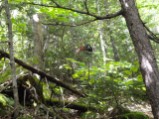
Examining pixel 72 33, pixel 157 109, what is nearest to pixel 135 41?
pixel 157 109

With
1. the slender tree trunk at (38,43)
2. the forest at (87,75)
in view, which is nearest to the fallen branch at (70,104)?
the forest at (87,75)

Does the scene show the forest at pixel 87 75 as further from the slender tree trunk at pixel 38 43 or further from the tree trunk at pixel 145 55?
the slender tree trunk at pixel 38 43

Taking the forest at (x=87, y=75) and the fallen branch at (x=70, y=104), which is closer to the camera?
the forest at (x=87, y=75)

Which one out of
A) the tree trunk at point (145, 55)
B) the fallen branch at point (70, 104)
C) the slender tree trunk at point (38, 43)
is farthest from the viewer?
the slender tree trunk at point (38, 43)

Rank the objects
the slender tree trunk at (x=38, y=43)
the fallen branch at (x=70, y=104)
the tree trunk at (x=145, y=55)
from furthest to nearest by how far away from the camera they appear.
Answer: the slender tree trunk at (x=38, y=43) → the fallen branch at (x=70, y=104) → the tree trunk at (x=145, y=55)

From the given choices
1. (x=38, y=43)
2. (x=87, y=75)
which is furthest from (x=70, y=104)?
(x=38, y=43)

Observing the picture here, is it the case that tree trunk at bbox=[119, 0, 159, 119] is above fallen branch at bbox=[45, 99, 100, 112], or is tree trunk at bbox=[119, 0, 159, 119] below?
above

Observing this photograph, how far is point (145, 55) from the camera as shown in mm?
5332

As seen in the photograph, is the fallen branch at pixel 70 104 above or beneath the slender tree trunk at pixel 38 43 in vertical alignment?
beneath

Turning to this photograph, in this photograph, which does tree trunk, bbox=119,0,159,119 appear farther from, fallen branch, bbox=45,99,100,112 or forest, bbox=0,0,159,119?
fallen branch, bbox=45,99,100,112

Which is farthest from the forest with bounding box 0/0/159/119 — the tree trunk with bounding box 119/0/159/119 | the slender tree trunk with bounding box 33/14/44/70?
the slender tree trunk with bounding box 33/14/44/70

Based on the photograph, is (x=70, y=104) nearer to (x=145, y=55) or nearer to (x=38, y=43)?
(x=145, y=55)

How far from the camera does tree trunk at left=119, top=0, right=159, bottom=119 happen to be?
5234mm

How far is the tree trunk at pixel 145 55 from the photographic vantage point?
17.2 ft
